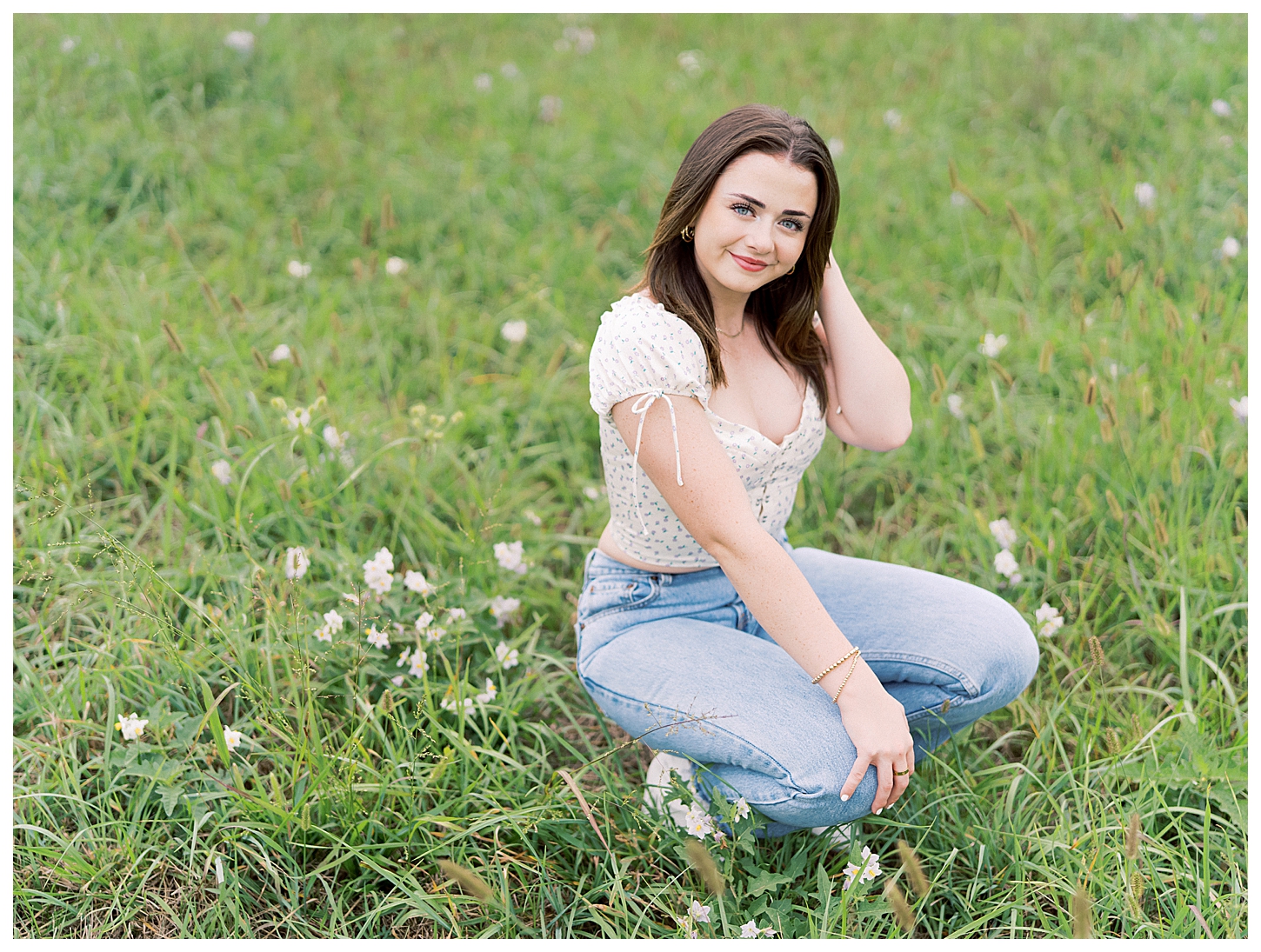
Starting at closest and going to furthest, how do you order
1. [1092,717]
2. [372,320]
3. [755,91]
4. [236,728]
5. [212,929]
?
1. [212,929]
2. [236,728]
3. [1092,717]
4. [372,320]
5. [755,91]

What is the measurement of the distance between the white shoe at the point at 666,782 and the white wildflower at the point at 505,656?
355 mm

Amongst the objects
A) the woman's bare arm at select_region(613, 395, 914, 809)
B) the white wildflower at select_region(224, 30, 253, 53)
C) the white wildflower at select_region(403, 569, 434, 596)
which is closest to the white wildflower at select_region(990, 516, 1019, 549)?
the woman's bare arm at select_region(613, 395, 914, 809)

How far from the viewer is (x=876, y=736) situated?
1.57 metres

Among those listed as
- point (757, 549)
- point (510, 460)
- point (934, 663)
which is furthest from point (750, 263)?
point (510, 460)

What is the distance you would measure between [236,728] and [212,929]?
1.23 ft

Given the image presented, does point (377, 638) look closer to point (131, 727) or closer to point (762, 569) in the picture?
point (131, 727)

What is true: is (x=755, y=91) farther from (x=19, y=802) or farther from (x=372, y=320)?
(x=19, y=802)

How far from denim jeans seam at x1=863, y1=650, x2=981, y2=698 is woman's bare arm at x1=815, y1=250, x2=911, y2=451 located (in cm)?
43

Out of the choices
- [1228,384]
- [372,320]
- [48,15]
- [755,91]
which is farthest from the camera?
[755,91]

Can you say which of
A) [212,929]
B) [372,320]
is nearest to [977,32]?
[372,320]

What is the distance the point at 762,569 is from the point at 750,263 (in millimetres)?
509

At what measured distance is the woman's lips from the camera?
5.42 ft

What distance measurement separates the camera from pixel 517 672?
2.18 metres

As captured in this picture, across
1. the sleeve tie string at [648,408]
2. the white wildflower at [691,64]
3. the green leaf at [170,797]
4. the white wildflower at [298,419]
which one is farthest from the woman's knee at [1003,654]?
the white wildflower at [691,64]
